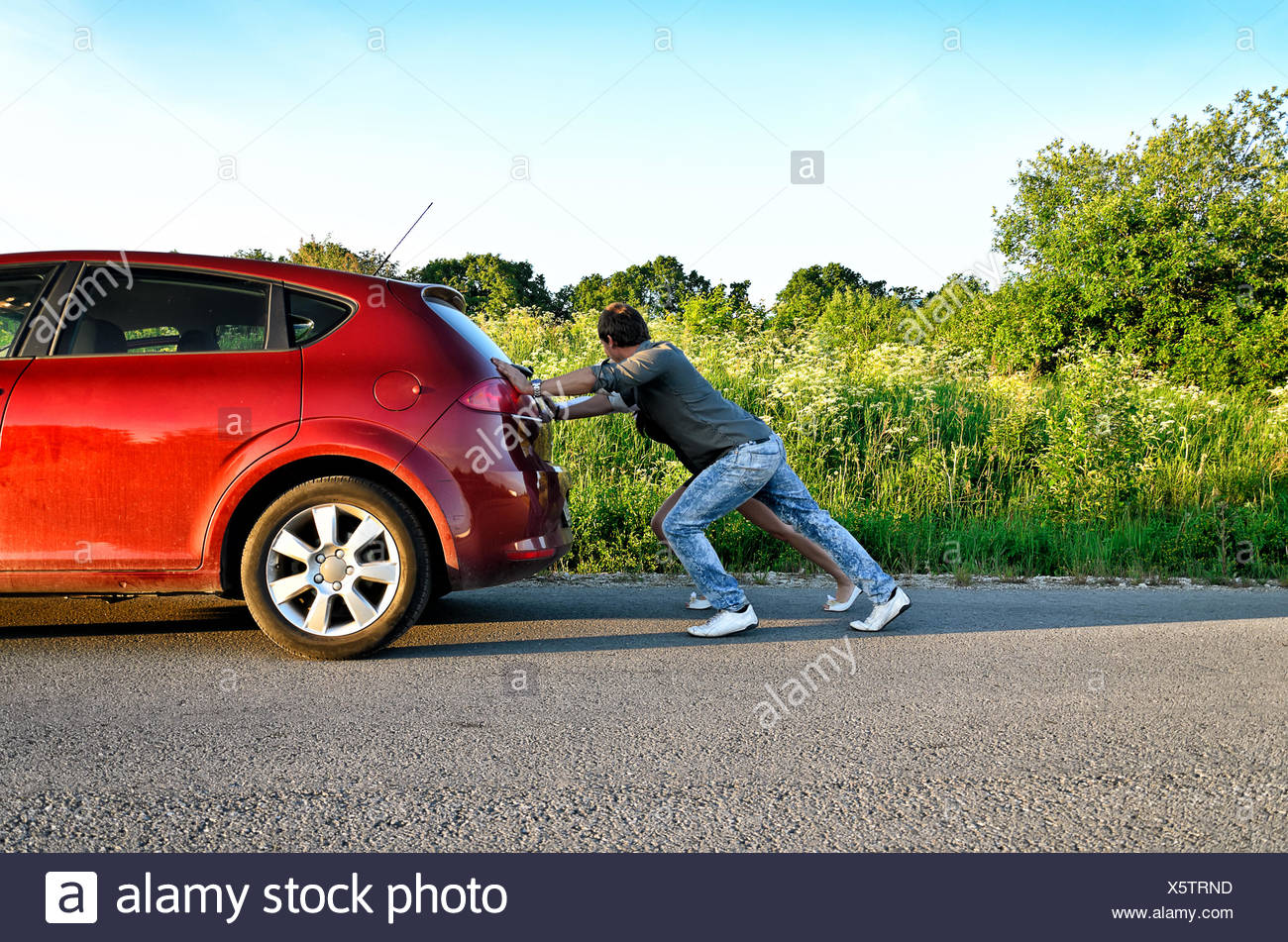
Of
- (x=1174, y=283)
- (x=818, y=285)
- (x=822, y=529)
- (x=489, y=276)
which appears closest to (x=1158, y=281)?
(x=1174, y=283)

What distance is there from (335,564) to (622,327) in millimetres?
1985

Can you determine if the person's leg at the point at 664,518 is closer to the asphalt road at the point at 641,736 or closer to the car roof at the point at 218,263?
the asphalt road at the point at 641,736

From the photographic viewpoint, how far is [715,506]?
5492 mm

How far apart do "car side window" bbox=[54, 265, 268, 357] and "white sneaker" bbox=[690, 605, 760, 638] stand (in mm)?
2582

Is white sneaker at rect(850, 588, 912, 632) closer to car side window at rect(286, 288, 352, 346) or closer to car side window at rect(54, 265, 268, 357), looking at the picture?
car side window at rect(286, 288, 352, 346)

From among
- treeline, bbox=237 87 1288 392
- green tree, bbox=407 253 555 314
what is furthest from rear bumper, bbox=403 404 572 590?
green tree, bbox=407 253 555 314

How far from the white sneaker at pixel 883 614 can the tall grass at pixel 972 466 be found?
2308 millimetres

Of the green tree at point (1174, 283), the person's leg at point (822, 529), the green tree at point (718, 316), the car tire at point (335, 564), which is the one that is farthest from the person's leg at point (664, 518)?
the green tree at point (1174, 283)

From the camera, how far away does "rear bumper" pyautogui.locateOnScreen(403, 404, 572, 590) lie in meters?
4.66

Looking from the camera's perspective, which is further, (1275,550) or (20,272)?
(1275,550)
